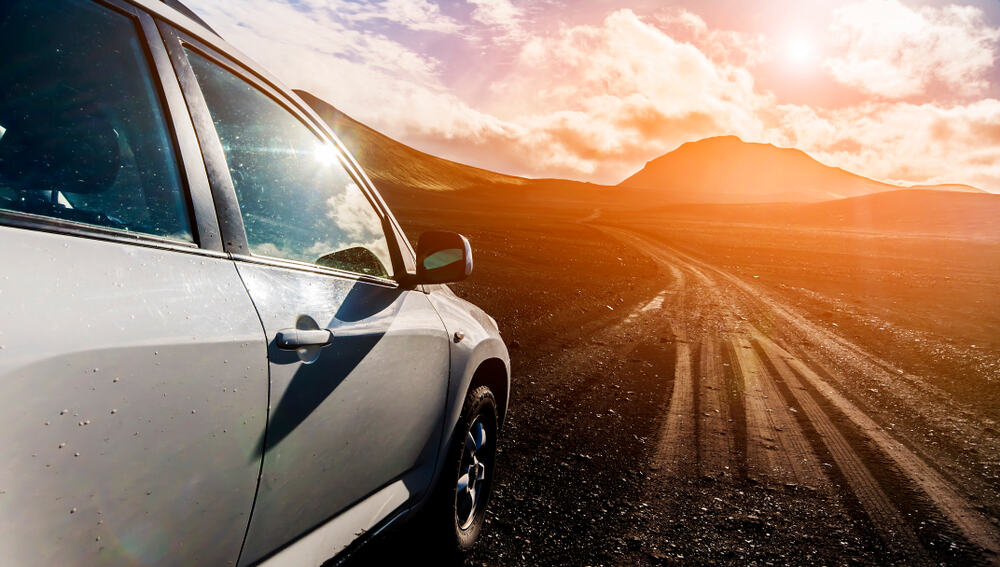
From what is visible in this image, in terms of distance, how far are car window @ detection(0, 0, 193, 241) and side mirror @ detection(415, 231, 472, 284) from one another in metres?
0.95

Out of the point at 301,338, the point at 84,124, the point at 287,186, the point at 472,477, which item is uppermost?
the point at 84,124

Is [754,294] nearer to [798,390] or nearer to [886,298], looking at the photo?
[886,298]

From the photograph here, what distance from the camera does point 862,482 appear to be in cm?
413

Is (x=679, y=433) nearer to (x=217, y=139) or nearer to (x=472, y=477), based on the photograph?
(x=472, y=477)

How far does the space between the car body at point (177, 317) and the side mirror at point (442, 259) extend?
0.17m

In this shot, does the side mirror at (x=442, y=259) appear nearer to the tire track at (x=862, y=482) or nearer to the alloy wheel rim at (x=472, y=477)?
the alloy wheel rim at (x=472, y=477)

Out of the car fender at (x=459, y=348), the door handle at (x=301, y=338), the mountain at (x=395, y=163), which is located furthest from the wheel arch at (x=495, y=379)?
the mountain at (x=395, y=163)

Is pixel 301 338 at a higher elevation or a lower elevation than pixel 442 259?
lower

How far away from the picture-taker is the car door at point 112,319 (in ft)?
3.12

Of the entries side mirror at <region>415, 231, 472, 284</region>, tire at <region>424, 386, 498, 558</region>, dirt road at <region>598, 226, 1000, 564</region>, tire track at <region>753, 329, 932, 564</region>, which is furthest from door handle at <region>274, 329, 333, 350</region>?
tire track at <region>753, 329, 932, 564</region>

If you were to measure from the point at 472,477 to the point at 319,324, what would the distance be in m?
1.53

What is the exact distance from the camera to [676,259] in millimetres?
28109

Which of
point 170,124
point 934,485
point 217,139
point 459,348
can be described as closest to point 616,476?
point 459,348

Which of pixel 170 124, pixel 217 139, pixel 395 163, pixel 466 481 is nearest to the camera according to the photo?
pixel 170 124
